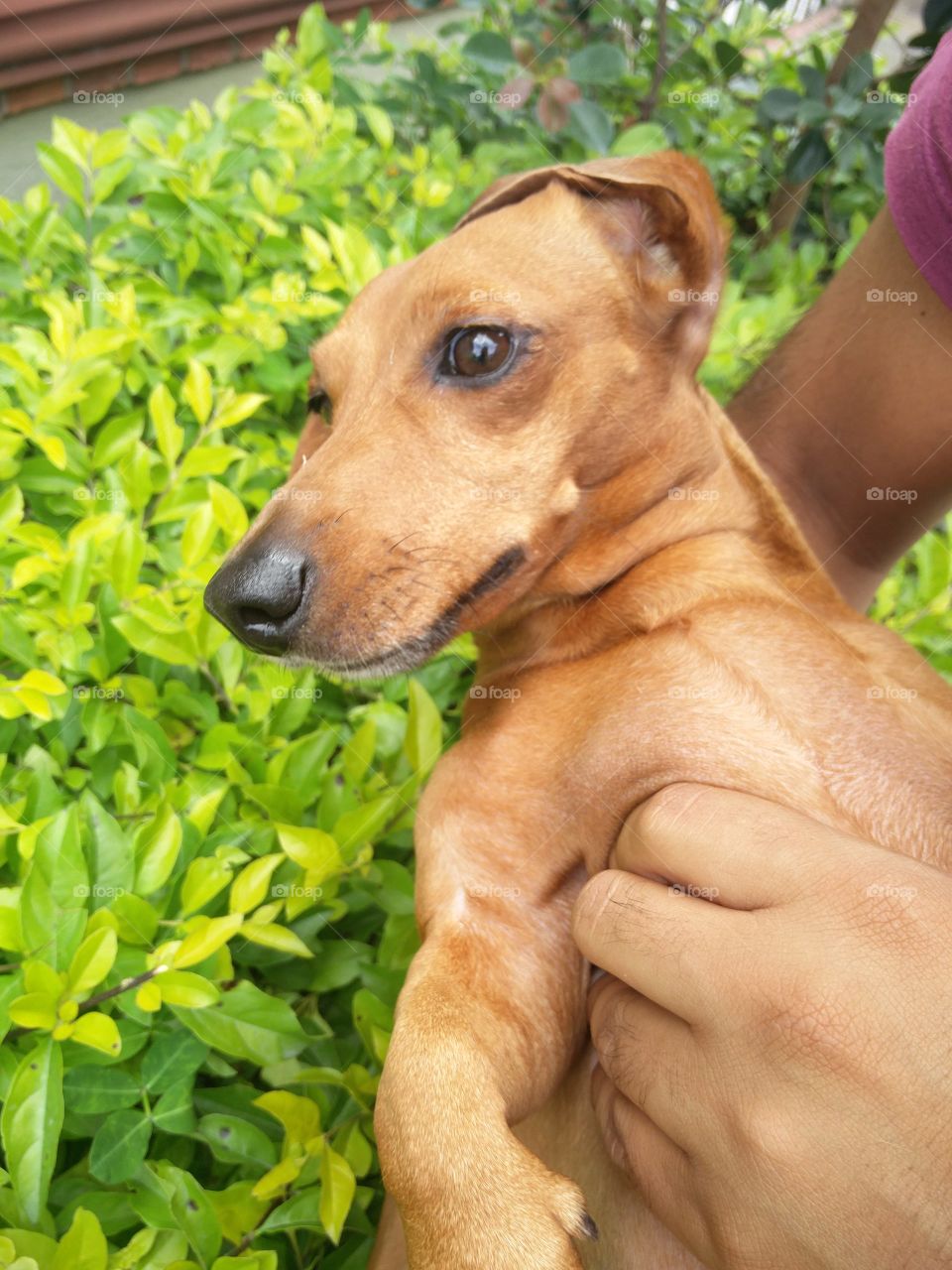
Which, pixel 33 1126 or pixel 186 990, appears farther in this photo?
pixel 186 990

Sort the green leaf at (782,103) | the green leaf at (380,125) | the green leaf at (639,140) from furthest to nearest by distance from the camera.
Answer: the green leaf at (782,103) → the green leaf at (380,125) → the green leaf at (639,140)

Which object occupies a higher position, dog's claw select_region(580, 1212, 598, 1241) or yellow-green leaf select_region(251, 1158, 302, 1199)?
dog's claw select_region(580, 1212, 598, 1241)

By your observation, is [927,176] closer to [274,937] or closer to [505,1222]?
[274,937]

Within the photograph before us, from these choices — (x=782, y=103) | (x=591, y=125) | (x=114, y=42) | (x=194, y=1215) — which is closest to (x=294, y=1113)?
(x=194, y=1215)

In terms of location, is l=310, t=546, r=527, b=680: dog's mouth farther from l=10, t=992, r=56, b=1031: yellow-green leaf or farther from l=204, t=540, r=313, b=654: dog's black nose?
l=10, t=992, r=56, b=1031: yellow-green leaf

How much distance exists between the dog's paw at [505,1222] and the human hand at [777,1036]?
127mm

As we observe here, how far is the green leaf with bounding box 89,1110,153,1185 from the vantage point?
4.63 ft

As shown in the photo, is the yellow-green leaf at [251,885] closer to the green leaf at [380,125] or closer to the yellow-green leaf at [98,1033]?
the yellow-green leaf at [98,1033]

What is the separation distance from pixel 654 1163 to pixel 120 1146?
2.60 ft

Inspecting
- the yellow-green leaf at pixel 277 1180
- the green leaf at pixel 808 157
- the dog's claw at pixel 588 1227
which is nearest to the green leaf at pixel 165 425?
the yellow-green leaf at pixel 277 1180

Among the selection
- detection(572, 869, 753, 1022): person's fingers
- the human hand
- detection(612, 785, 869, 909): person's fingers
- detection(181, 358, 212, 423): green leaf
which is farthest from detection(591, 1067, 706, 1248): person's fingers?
detection(181, 358, 212, 423): green leaf

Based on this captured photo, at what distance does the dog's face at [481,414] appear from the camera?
5.44 feet

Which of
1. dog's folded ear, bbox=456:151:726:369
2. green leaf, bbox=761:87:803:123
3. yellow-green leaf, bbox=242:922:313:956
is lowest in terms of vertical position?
yellow-green leaf, bbox=242:922:313:956

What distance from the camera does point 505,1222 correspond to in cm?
125
